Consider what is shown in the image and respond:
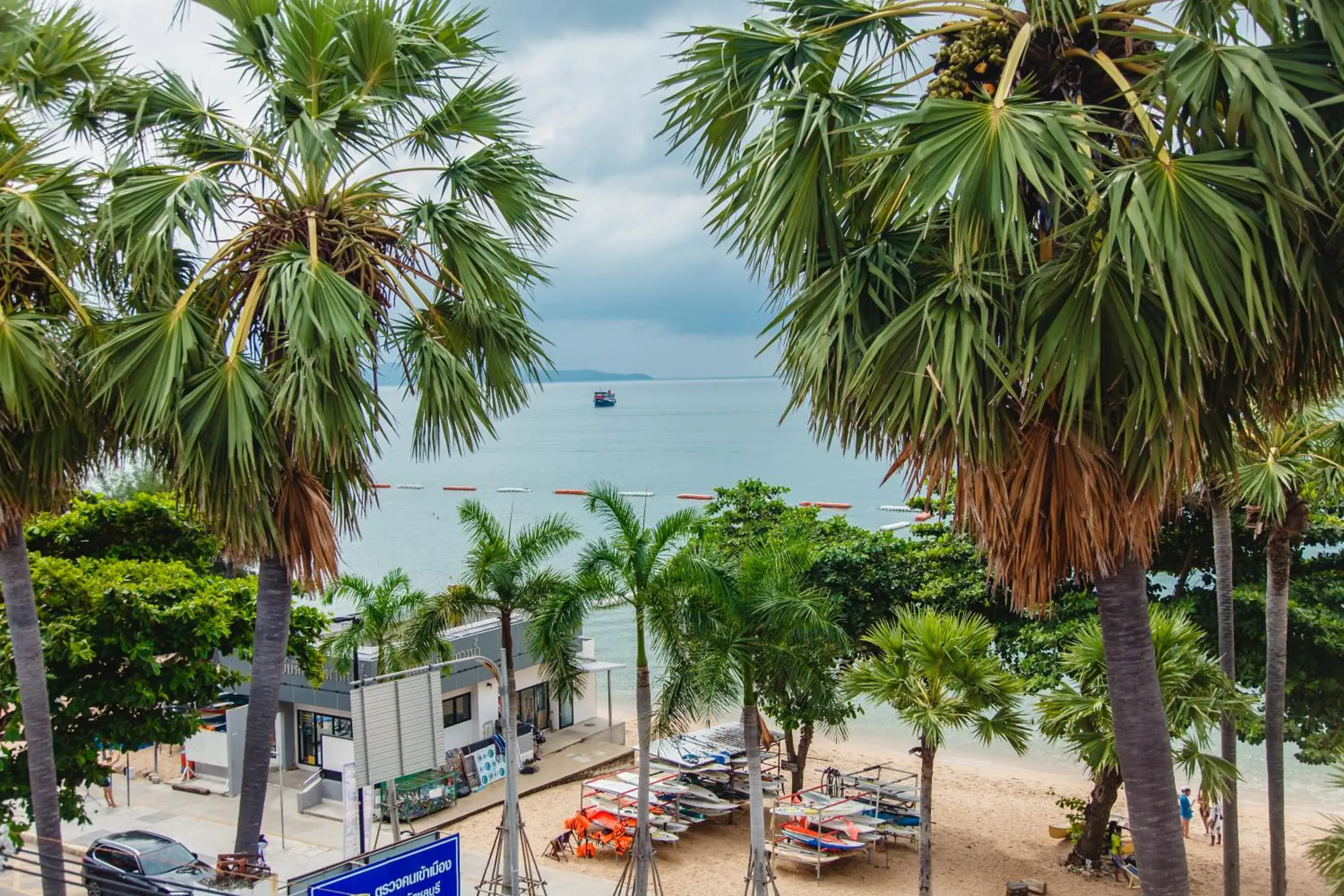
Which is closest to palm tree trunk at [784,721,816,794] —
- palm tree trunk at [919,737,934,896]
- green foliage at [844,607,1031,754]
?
palm tree trunk at [919,737,934,896]

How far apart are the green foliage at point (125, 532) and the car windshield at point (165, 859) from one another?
4.44m

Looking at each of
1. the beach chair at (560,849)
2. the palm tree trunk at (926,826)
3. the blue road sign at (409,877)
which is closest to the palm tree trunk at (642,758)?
the palm tree trunk at (926,826)

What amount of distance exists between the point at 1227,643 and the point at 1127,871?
18.7 feet

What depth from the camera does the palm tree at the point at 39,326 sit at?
26.2 ft

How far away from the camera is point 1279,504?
12.4m

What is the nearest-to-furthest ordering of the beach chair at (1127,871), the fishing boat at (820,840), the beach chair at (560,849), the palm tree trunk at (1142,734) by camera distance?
1. the palm tree trunk at (1142,734)
2. the beach chair at (1127,871)
3. the fishing boat at (820,840)
4. the beach chair at (560,849)

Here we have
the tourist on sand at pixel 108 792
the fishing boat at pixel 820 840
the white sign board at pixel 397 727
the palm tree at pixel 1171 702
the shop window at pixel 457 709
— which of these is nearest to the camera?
the palm tree at pixel 1171 702

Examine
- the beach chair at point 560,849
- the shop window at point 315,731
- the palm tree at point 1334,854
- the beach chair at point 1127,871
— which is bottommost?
the beach chair at point 1127,871

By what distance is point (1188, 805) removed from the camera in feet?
69.9

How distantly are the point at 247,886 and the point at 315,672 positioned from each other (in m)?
6.70

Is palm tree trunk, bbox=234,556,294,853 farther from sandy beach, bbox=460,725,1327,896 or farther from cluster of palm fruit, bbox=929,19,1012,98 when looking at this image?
sandy beach, bbox=460,725,1327,896

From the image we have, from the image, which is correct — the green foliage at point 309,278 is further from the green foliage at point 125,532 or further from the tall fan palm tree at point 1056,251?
the green foliage at point 125,532

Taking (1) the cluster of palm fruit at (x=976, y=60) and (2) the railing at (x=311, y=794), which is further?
(2) the railing at (x=311, y=794)

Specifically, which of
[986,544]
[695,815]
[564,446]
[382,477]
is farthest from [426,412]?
[564,446]
